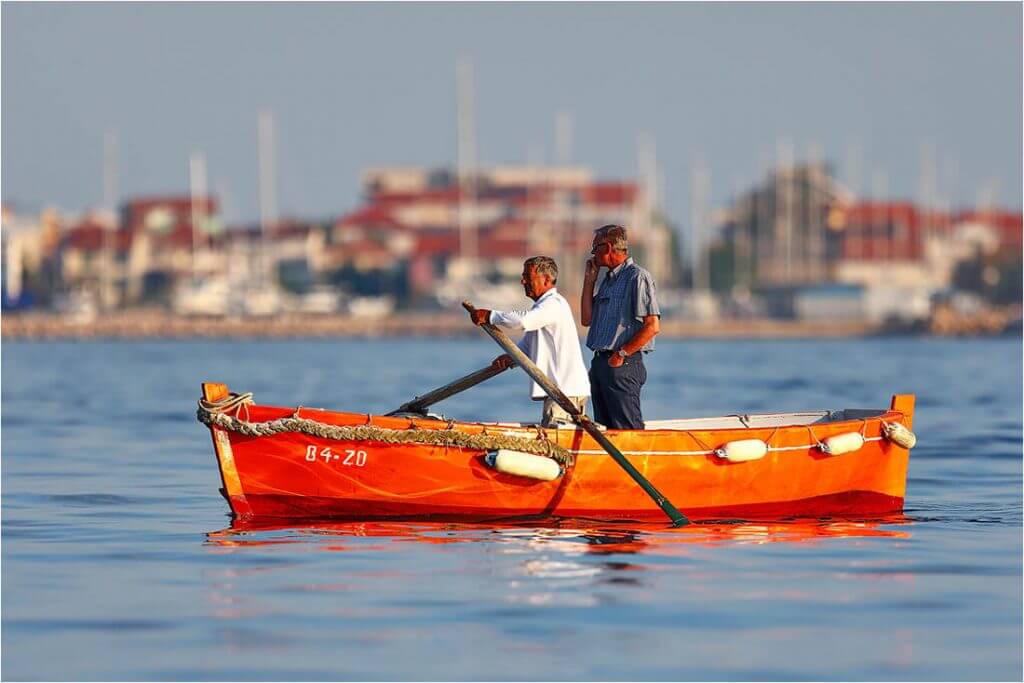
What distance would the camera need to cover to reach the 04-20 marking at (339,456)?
14.5 metres

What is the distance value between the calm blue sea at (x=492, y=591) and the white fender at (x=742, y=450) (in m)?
0.51

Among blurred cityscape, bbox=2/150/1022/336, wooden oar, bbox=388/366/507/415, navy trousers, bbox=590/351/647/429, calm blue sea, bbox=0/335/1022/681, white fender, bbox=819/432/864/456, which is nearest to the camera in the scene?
calm blue sea, bbox=0/335/1022/681

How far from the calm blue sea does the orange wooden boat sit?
0.23m

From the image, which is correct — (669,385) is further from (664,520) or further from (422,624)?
(422,624)

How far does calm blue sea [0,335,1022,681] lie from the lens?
10031mm

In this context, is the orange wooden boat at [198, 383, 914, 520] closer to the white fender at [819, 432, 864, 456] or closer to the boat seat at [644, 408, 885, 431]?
the white fender at [819, 432, 864, 456]

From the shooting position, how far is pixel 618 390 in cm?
1496

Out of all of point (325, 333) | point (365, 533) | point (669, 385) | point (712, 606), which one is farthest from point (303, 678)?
point (325, 333)

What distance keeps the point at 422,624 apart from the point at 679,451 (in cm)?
452

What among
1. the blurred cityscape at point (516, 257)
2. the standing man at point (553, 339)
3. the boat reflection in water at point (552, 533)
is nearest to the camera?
the boat reflection in water at point (552, 533)

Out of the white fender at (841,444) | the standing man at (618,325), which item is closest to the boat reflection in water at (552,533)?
the white fender at (841,444)

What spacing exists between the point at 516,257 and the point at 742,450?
10873cm

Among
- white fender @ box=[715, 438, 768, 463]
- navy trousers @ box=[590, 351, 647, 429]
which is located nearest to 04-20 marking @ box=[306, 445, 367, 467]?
navy trousers @ box=[590, 351, 647, 429]

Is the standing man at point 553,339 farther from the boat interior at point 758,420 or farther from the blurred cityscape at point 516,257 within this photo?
the blurred cityscape at point 516,257
